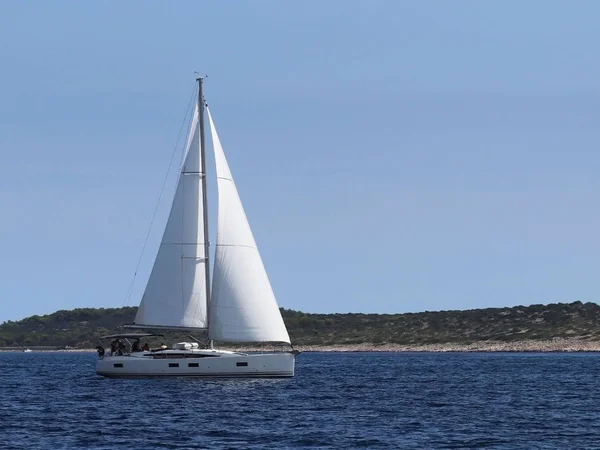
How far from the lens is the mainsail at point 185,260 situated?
2896 inches

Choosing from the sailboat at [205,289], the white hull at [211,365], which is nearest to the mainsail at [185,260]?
the sailboat at [205,289]

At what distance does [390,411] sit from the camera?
193 feet

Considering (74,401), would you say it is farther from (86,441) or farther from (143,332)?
(86,441)

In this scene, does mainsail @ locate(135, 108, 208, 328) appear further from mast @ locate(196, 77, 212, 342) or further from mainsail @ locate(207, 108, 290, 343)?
mainsail @ locate(207, 108, 290, 343)

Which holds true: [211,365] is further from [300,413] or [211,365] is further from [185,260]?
[300,413]

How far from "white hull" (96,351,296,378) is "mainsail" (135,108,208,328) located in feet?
6.99

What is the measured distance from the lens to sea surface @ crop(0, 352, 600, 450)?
4641 centimetres

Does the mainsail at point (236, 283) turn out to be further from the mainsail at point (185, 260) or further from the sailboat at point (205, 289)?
the mainsail at point (185, 260)

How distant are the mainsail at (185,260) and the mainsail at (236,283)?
1.02m

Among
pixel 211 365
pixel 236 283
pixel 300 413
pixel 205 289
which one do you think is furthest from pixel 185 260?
pixel 300 413

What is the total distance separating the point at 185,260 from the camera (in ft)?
243

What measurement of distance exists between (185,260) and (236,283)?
352 centimetres

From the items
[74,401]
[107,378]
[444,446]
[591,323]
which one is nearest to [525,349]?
[591,323]

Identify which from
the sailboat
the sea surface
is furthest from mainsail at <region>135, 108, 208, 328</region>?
the sea surface
